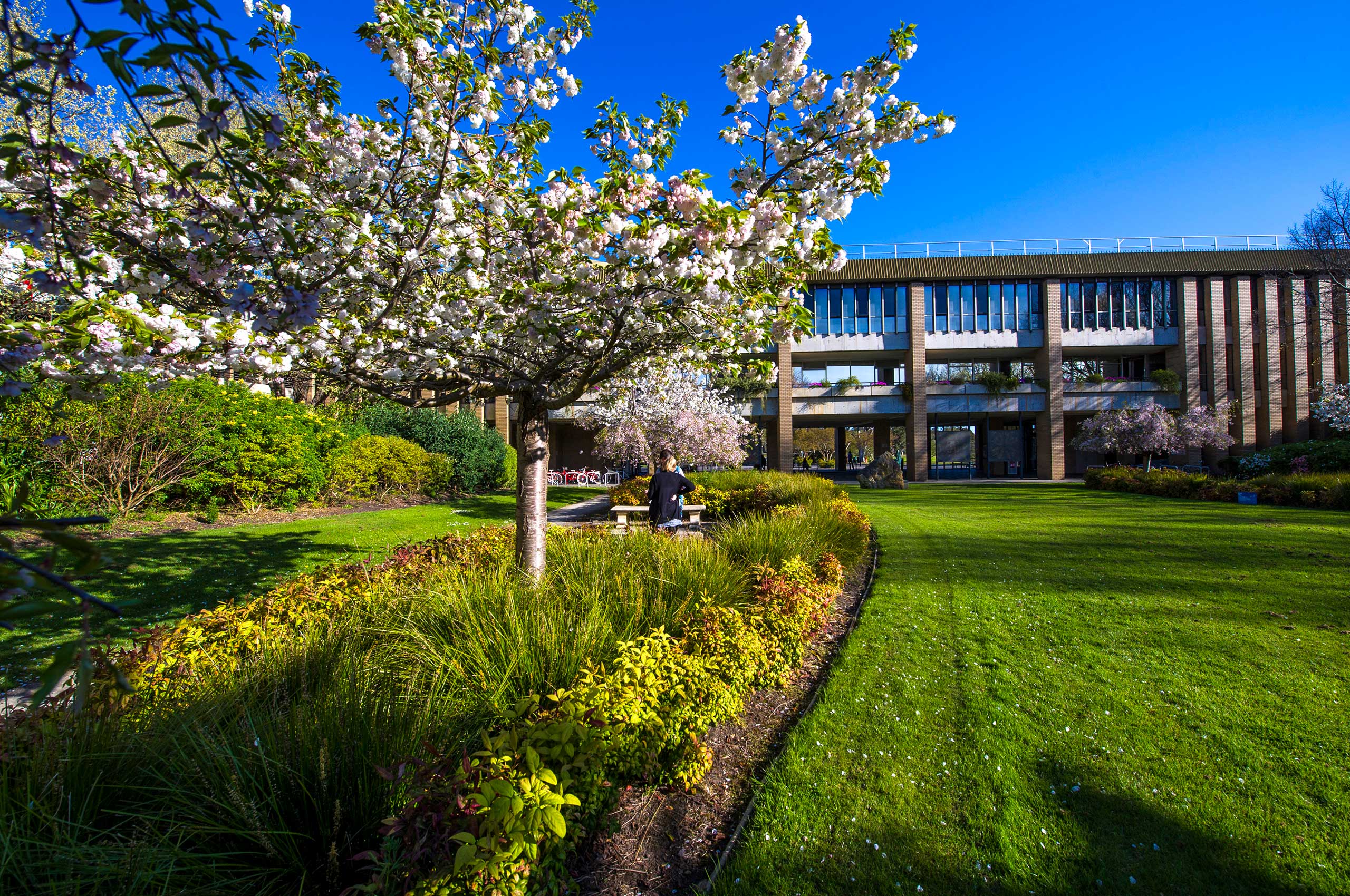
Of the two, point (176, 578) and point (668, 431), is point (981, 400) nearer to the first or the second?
point (668, 431)

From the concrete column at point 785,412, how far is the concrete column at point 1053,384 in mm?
12851

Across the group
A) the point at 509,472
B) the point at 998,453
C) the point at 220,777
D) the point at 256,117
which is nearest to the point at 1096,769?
the point at 220,777

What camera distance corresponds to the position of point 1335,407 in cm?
2694

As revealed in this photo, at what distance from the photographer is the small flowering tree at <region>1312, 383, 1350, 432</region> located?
25.6 m

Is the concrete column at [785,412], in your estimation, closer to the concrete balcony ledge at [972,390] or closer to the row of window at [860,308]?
the row of window at [860,308]

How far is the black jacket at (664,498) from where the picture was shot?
9391 mm

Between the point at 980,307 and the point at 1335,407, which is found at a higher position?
the point at 980,307

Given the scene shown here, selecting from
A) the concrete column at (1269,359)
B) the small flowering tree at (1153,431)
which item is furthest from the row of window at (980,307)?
the concrete column at (1269,359)

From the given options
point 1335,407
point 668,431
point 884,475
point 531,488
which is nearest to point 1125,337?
point 1335,407

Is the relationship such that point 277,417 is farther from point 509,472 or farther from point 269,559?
point 509,472

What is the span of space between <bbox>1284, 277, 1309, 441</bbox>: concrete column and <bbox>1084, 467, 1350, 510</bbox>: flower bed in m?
16.8

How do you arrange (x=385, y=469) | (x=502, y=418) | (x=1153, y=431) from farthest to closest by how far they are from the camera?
1. (x=502, y=418)
2. (x=1153, y=431)
3. (x=385, y=469)

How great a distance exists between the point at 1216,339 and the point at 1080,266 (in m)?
7.63

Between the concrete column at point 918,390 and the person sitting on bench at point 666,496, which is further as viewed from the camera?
the concrete column at point 918,390
